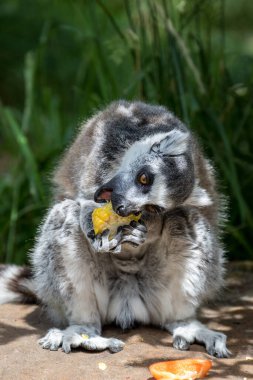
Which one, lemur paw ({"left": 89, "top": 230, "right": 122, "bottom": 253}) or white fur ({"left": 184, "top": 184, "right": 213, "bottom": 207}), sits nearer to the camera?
lemur paw ({"left": 89, "top": 230, "right": 122, "bottom": 253})

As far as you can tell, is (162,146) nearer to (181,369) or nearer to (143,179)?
(143,179)

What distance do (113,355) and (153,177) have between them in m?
1.35

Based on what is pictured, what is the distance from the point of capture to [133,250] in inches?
244

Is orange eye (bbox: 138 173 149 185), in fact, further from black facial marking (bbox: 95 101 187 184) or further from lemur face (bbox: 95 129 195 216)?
black facial marking (bbox: 95 101 187 184)

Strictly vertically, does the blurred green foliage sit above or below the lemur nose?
above

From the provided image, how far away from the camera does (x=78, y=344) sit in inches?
226

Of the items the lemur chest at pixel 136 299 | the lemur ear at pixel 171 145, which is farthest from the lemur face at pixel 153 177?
the lemur chest at pixel 136 299

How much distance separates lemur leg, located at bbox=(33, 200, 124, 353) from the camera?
19.5 ft

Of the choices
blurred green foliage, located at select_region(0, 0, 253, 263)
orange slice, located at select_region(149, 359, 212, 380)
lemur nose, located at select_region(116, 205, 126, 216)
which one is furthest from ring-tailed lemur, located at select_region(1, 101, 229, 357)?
blurred green foliage, located at select_region(0, 0, 253, 263)

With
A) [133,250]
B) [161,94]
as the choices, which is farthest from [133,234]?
[161,94]

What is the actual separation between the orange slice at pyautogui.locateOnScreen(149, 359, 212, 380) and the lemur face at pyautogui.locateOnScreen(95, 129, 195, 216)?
110cm

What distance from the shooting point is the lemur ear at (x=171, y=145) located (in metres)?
5.72

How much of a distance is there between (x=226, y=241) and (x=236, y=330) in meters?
2.28

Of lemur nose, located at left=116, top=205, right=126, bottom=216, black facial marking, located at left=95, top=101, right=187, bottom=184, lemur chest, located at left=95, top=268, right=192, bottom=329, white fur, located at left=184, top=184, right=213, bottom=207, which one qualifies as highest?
black facial marking, located at left=95, top=101, right=187, bottom=184
